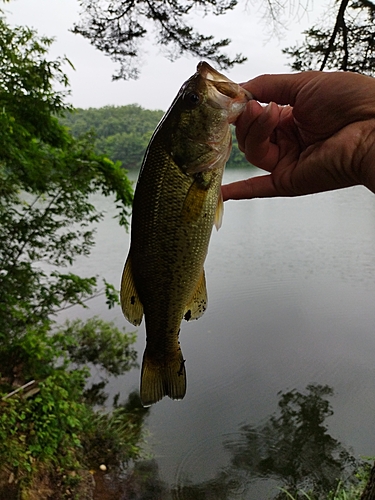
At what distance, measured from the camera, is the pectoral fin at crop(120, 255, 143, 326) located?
4.09ft

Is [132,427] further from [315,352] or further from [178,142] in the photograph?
[178,142]

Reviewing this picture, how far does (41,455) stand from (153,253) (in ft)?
9.21

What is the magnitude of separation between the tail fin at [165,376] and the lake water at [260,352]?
3.35 meters

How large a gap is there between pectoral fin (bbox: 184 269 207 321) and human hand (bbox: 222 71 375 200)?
1.32ft

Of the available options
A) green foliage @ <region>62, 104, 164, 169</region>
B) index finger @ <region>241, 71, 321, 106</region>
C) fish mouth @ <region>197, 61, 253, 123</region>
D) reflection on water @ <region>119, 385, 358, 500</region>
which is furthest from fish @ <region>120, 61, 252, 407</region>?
green foliage @ <region>62, 104, 164, 169</region>

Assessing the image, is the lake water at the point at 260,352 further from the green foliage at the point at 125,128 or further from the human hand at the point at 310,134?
the human hand at the point at 310,134

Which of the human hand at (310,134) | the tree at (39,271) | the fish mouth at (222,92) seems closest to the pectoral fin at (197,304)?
the human hand at (310,134)

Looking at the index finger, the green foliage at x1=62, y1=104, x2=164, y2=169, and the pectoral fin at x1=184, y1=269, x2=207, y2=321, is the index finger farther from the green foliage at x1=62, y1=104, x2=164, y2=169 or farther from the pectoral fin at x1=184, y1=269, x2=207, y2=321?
the green foliage at x1=62, y1=104, x2=164, y2=169

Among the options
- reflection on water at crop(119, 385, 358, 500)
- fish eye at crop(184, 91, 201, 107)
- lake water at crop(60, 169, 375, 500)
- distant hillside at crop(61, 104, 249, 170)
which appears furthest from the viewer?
distant hillside at crop(61, 104, 249, 170)

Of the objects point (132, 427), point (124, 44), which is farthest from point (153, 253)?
point (132, 427)

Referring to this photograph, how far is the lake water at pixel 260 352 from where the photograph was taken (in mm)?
4527

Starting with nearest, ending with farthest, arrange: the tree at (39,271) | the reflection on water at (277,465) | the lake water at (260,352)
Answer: the tree at (39,271), the reflection on water at (277,465), the lake water at (260,352)

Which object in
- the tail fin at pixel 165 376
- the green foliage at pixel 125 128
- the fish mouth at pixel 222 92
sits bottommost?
the tail fin at pixel 165 376

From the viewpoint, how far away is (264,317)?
7.29m
